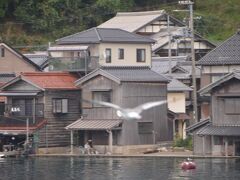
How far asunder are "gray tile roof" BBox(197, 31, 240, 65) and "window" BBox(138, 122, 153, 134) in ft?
17.2

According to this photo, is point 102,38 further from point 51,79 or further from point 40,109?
point 40,109

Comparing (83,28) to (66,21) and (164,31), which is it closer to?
(66,21)

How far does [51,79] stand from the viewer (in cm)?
6862

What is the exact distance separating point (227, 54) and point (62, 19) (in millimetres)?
27958

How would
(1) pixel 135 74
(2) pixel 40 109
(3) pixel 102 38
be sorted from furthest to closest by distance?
1. (3) pixel 102 38
2. (1) pixel 135 74
3. (2) pixel 40 109

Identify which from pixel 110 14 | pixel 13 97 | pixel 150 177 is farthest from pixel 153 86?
pixel 110 14

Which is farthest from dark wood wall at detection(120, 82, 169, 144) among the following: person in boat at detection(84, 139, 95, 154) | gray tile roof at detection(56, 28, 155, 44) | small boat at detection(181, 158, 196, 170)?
small boat at detection(181, 158, 196, 170)

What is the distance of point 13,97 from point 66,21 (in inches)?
1035

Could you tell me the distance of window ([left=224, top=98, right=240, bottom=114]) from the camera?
201 ft

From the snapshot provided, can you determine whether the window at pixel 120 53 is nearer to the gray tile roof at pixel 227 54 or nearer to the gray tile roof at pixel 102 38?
the gray tile roof at pixel 102 38

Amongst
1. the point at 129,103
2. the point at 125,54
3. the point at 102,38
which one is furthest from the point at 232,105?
the point at 102,38

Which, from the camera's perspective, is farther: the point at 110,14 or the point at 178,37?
the point at 110,14

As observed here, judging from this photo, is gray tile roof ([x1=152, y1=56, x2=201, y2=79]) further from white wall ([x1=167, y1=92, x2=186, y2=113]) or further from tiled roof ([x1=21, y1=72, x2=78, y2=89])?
Answer: tiled roof ([x1=21, y1=72, x2=78, y2=89])

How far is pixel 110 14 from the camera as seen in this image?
315ft
